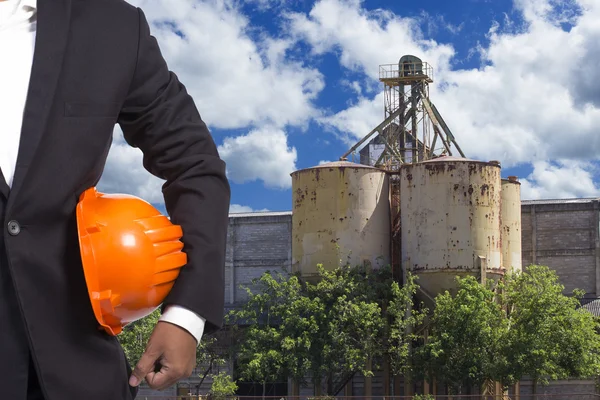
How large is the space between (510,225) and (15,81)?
34833 mm

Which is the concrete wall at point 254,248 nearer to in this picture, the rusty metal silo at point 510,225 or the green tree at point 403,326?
the green tree at point 403,326

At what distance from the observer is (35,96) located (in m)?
2.46

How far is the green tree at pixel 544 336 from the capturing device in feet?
106

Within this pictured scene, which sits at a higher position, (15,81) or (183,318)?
(15,81)

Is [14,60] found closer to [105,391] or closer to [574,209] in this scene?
[105,391]

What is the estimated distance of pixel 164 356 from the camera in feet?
8.21

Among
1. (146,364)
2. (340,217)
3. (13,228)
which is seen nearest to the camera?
(13,228)

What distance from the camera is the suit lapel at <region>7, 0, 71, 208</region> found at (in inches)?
94.6

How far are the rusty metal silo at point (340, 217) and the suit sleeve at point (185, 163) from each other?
3260 centimetres

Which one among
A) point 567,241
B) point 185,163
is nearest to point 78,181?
point 185,163

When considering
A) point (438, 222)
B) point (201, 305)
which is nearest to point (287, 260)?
point (438, 222)

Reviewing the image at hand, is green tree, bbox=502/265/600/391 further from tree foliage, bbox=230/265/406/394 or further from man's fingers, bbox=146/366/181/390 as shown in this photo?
man's fingers, bbox=146/366/181/390

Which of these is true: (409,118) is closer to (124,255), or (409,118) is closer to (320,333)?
(320,333)

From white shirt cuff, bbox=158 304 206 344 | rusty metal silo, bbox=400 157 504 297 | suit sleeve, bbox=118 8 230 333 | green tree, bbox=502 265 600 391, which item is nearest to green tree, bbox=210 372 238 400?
rusty metal silo, bbox=400 157 504 297
